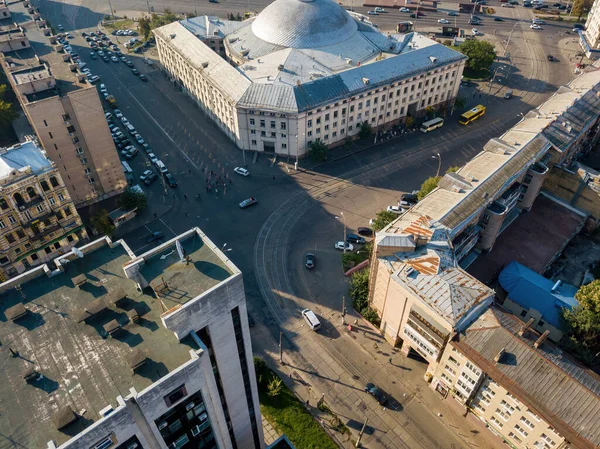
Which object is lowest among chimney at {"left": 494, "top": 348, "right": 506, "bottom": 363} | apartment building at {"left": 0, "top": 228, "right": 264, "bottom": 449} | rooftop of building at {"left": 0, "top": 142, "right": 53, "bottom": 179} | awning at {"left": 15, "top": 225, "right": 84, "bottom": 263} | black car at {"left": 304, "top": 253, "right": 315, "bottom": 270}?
black car at {"left": 304, "top": 253, "right": 315, "bottom": 270}

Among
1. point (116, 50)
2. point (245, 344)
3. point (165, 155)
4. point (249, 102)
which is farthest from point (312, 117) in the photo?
point (116, 50)

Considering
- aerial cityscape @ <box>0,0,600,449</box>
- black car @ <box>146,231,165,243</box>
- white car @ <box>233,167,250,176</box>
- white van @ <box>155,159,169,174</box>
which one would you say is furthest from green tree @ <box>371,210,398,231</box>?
white van @ <box>155,159,169,174</box>

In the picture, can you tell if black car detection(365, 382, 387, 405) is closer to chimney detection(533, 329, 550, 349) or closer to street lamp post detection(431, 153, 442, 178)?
chimney detection(533, 329, 550, 349)

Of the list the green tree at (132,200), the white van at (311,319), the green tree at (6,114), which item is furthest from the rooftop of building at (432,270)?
the green tree at (6,114)

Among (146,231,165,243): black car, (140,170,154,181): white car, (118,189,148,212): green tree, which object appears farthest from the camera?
(140,170,154,181): white car

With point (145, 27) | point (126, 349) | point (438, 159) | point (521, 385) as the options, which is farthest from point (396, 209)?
point (145, 27)

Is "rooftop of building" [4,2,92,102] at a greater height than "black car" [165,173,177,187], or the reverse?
"rooftop of building" [4,2,92,102]

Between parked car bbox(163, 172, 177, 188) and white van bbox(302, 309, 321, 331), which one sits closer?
white van bbox(302, 309, 321, 331)

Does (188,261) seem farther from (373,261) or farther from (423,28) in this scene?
(423,28)
